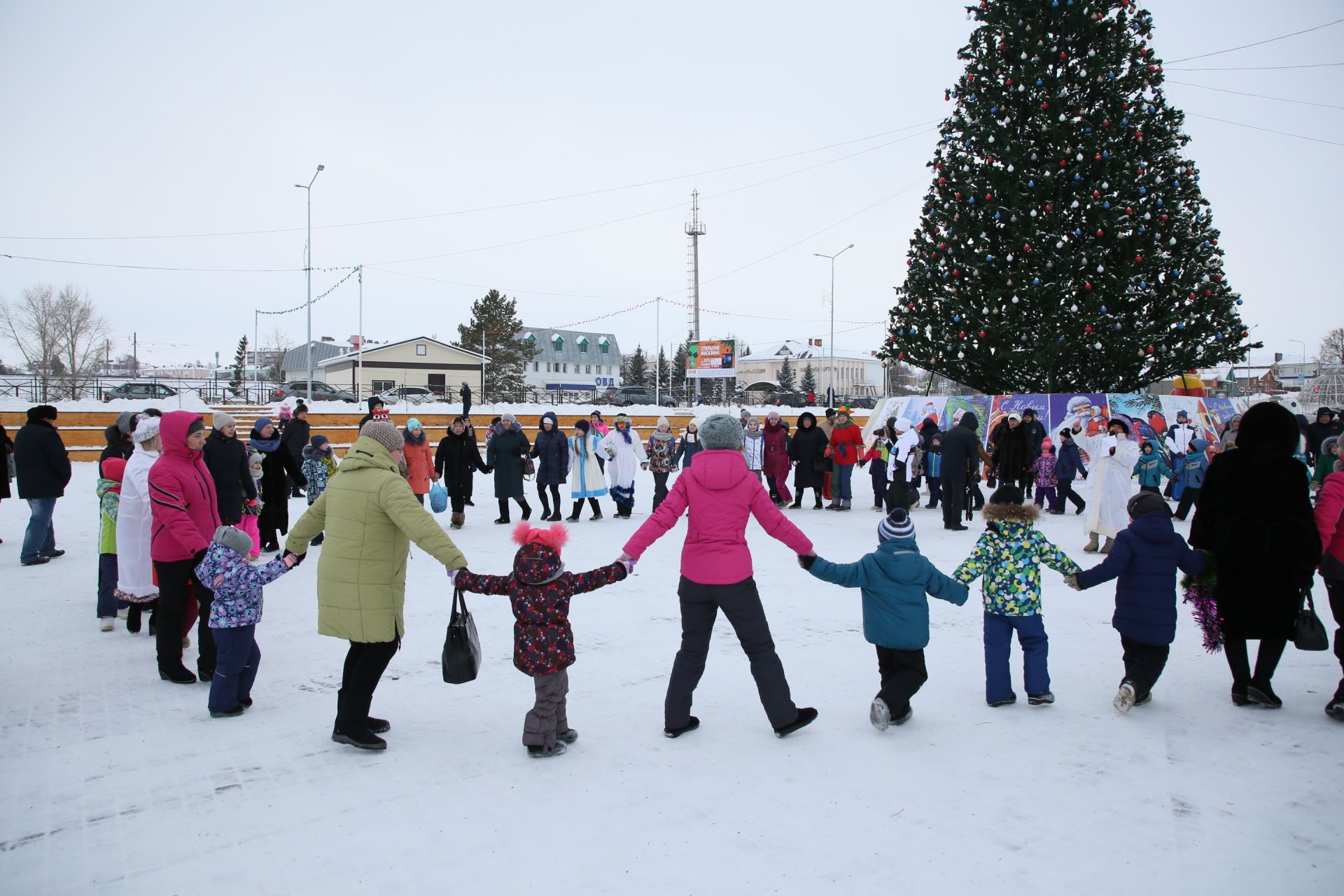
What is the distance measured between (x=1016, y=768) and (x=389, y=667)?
157 inches

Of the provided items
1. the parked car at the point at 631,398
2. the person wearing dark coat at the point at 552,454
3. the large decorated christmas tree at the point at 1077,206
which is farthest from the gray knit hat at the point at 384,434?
the parked car at the point at 631,398

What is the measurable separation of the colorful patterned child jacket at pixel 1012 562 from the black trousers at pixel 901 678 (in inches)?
22.0

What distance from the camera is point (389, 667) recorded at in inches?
225

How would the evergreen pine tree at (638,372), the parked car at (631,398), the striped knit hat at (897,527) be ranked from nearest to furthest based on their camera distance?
the striped knit hat at (897,527) < the parked car at (631,398) < the evergreen pine tree at (638,372)

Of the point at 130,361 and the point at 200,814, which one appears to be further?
the point at 130,361

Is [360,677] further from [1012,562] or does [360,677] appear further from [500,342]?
[500,342]

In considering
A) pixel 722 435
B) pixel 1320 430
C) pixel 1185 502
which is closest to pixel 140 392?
pixel 1185 502

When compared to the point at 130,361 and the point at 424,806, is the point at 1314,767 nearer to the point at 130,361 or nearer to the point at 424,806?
the point at 424,806

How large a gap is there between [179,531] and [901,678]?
427 centimetres

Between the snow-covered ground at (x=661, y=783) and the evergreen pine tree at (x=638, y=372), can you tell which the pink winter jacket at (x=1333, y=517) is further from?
the evergreen pine tree at (x=638, y=372)

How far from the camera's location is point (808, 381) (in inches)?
3103

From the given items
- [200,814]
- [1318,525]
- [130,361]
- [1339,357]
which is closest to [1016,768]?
[1318,525]

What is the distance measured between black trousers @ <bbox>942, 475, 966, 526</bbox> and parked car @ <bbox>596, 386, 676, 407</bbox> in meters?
29.8

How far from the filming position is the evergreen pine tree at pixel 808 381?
76812 mm
